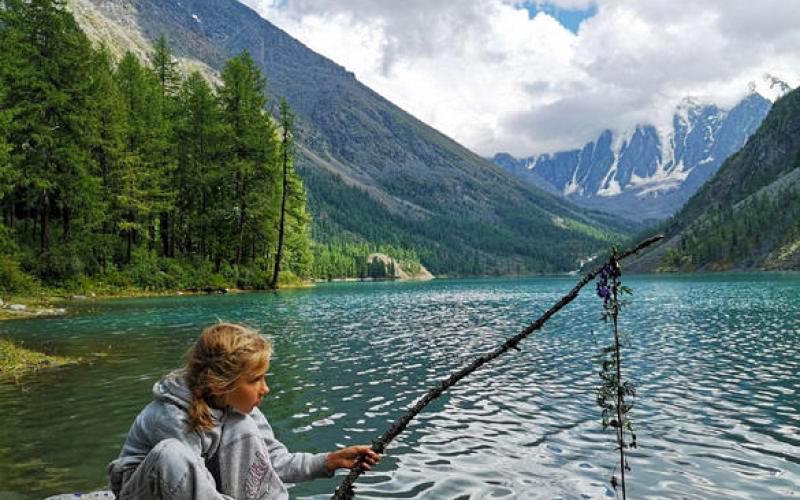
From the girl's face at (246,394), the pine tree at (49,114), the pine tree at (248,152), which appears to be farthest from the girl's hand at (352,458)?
the pine tree at (248,152)

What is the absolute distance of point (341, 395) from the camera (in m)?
15.9

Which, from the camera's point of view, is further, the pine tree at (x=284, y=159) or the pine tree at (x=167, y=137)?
the pine tree at (x=284, y=159)

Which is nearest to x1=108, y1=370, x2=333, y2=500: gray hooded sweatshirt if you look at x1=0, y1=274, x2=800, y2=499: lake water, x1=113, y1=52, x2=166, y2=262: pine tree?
x1=0, y1=274, x2=800, y2=499: lake water

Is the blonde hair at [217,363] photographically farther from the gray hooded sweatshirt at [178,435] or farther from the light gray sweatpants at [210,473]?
the light gray sweatpants at [210,473]

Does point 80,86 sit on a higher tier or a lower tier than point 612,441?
higher

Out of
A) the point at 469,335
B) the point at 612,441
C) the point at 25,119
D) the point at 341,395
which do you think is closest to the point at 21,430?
the point at 341,395

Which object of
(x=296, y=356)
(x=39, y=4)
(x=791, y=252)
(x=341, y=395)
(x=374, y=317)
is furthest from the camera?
(x=791, y=252)

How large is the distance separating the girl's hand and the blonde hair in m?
0.96

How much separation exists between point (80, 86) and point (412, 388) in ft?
132

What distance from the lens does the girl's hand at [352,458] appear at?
4.24m

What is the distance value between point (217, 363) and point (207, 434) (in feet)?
1.49

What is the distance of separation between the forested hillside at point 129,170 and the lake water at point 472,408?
54.9ft

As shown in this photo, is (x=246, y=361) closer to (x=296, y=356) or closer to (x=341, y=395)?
(x=341, y=395)

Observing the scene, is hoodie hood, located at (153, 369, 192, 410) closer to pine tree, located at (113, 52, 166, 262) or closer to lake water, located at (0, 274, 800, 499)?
lake water, located at (0, 274, 800, 499)
